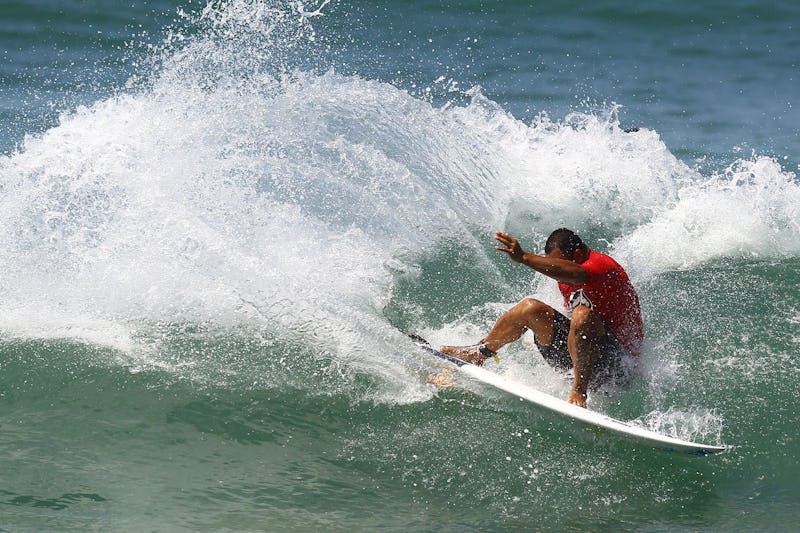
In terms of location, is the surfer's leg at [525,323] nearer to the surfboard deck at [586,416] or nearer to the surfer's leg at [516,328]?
the surfer's leg at [516,328]

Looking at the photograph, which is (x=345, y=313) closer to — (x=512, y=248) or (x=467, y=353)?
(x=467, y=353)

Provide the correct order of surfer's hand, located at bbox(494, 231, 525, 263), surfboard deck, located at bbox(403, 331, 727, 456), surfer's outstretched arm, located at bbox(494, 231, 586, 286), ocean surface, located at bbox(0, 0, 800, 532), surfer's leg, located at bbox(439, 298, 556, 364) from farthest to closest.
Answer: surfer's leg, located at bbox(439, 298, 556, 364)
surfer's outstretched arm, located at bbox(494, 231, 586, 286)
surfer's hand, located at bbox(494, 231, 525, 263)
surfboard deck, located at bbox(403, 331, 727, 456)
ocean surface, located at bbox(0, 0, 800, 532)

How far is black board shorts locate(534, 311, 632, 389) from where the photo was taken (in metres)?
6.44

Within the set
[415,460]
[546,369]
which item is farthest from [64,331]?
[546,369]

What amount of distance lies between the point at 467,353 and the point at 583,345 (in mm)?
1010

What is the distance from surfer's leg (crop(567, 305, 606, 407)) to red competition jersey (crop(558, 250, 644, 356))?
0.12 m

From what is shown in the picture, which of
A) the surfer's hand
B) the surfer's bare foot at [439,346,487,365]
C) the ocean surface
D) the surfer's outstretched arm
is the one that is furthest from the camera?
the surfer's bare foot at [439,346,487,365]

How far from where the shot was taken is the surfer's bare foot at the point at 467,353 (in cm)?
698

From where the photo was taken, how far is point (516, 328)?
6742 mm

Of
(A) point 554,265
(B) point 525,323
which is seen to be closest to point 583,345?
(B) point 525,323

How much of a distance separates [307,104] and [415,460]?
4710 mm

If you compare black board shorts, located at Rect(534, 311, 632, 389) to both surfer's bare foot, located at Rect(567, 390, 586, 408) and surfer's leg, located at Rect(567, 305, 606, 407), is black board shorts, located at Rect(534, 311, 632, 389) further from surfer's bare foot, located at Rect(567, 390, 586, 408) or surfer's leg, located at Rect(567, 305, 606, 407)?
surfer's bare foot, located at Rect(567, 390, 586, 408)

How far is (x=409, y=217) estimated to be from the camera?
9648mm

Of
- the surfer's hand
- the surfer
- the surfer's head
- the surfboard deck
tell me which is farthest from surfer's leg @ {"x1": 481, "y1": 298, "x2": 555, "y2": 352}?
the surfer's hand
